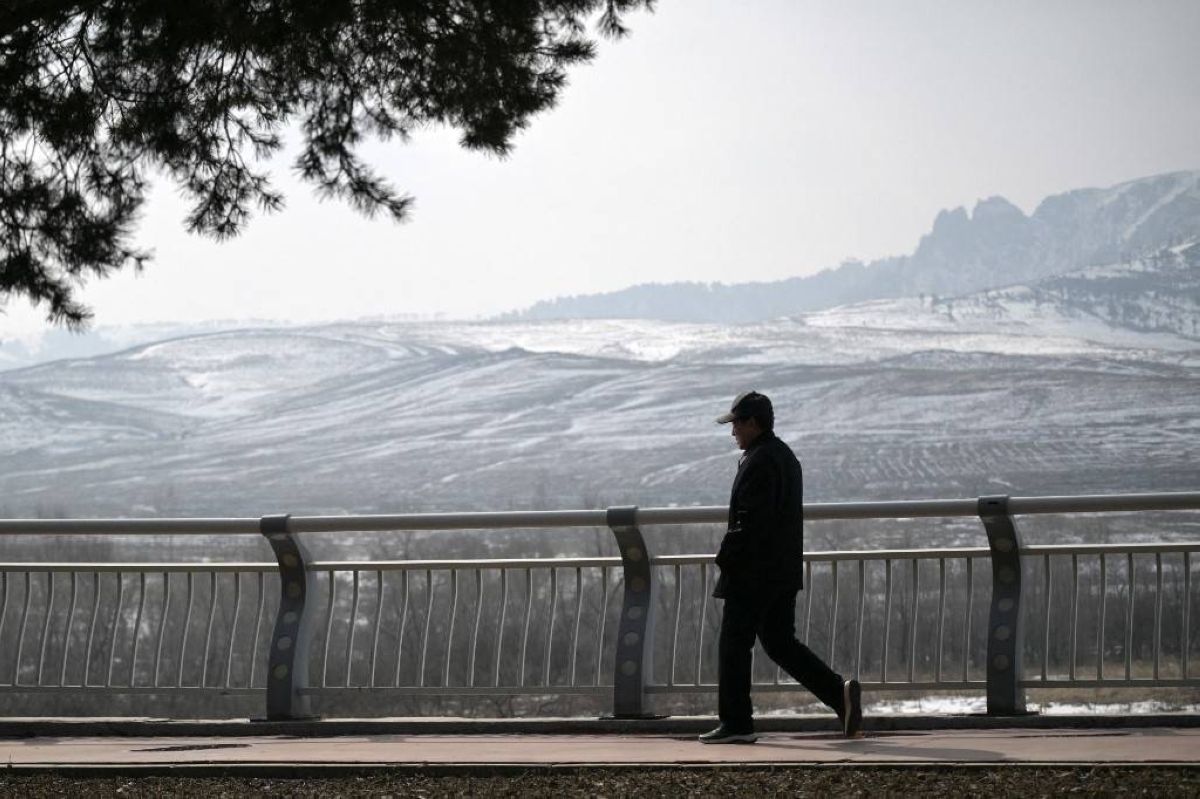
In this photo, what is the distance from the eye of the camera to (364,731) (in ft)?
35.7

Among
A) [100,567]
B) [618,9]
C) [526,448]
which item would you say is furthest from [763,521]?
[526,448]

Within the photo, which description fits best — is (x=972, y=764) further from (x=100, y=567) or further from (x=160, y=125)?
(x=100, y=567)

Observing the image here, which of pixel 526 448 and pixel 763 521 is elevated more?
pixel 763 521

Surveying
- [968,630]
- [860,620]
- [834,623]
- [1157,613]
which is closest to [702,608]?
[834,623]

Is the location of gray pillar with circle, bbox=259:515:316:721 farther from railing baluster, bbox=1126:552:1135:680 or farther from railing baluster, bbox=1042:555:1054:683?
railing baluster, bbox=1126:552:1135:680

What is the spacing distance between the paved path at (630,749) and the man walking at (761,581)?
8.7 inches

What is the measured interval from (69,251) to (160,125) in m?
0.87

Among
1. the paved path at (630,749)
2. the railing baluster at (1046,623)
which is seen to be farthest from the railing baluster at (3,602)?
the railing baluster at (1046,623)

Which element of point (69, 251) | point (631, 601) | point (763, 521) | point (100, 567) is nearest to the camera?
point (763, 521)

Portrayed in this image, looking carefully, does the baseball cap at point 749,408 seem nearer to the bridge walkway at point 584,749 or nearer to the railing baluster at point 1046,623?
the bridge walkway at point 584,749

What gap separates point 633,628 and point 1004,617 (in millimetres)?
2119

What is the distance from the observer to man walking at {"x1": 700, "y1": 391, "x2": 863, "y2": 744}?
9320 mm

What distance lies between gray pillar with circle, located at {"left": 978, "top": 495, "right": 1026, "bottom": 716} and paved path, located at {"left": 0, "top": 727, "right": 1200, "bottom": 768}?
0.41m

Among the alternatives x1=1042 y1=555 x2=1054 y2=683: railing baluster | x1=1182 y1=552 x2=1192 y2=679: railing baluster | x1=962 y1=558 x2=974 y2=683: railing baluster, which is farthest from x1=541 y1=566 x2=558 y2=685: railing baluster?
x1=1182 y1=552 x2=1192 y2=679: railing baluster
